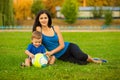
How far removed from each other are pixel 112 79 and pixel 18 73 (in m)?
1.85

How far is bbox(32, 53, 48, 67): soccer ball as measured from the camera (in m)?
7.30

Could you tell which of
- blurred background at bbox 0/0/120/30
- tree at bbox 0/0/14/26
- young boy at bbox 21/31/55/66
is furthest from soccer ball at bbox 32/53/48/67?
tree at bbox 0/0/14/26

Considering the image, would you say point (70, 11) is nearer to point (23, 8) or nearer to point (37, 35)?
point (23, 8)

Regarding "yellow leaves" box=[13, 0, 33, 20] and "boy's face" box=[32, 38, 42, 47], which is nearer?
"boy's face" box=[32, 38, 42, 47]

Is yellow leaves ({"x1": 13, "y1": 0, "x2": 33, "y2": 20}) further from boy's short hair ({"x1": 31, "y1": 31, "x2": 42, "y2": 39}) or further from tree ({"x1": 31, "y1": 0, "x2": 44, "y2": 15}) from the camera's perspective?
boy's short hair ({"x1": 31, "y1": 31, "x2": 42, "y2": 39})

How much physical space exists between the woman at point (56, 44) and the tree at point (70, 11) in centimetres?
3124

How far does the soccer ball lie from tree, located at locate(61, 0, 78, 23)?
31906mm

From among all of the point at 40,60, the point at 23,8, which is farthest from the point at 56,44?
the point at 23,8

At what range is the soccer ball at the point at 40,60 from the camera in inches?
287

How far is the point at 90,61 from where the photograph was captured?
8.03 m

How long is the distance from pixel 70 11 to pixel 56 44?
32.9 m

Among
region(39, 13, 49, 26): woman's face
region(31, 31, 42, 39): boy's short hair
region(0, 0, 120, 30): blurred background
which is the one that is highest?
region(39, 13, 49, 26): woman's face

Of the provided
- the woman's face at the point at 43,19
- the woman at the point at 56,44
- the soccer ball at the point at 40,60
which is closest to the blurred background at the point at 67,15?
the woman at the point at 56,44

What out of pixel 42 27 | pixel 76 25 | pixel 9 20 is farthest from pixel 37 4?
pixel 42 27
